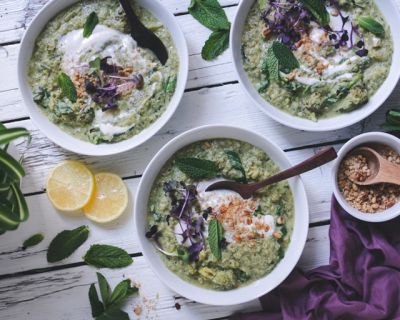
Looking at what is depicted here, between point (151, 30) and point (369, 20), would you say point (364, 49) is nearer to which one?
point (369, 20)

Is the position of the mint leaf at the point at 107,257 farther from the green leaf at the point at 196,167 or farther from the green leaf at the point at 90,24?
the green leaf at the point at 90,24

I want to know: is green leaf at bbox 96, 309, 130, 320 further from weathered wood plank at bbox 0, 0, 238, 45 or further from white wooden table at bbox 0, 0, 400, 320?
weathered wood plank at bbox 0, 0, 238, 45

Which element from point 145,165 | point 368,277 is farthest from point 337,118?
point 145,165

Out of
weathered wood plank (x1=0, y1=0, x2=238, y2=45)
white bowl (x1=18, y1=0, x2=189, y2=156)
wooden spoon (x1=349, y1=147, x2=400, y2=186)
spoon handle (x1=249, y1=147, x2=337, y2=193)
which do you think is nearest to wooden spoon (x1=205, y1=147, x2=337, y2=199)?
spoon handle (x1=249, y1=147, x2=337, y2=193)

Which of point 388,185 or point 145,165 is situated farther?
point 145,165

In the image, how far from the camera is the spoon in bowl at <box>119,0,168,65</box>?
273cm

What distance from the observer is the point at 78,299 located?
9.50 feet

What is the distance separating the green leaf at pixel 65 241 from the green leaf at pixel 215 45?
1.05m

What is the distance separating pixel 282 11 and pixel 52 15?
3.60 ft

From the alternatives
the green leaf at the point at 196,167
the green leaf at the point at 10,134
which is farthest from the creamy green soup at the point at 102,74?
the green leaf at the point at 10,134

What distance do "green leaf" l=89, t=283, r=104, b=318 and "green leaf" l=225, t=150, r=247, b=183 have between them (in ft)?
2.97

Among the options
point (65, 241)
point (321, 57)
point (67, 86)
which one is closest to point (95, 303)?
point (65, 241)

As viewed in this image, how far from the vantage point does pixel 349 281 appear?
2730mm

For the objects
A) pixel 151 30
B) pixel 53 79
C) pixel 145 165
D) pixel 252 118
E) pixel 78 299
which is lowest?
pixel 78 299
